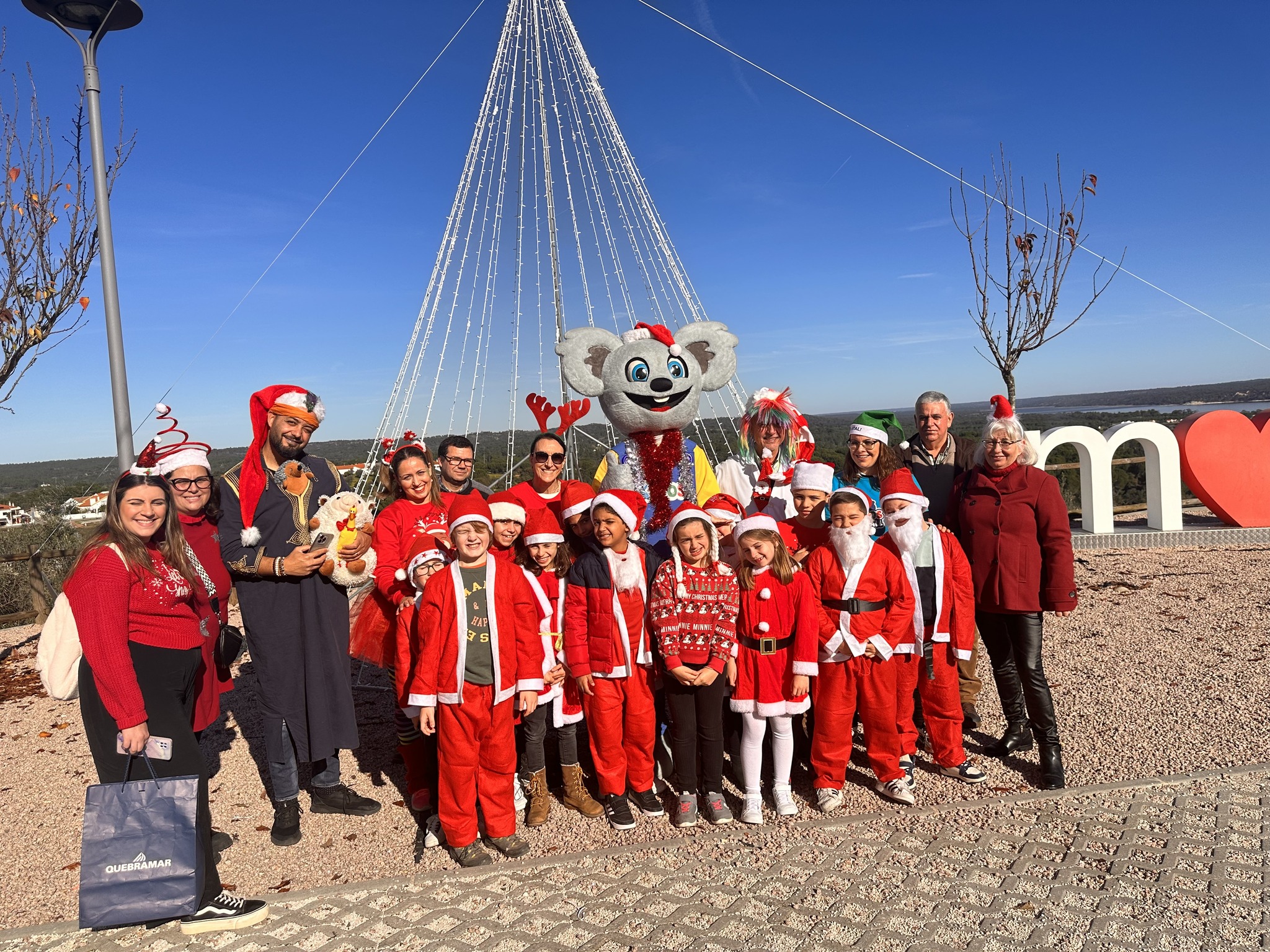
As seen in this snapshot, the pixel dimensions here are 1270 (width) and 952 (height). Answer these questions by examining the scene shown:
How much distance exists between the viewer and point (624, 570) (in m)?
3.54

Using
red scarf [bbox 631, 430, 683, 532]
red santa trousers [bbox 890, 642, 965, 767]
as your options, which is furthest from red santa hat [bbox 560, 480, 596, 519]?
red santa trousers [bbox 890, 642, 965, 767]

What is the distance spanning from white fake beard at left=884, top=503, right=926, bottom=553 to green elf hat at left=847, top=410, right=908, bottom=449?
65 centimetres

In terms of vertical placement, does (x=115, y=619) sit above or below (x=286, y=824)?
above

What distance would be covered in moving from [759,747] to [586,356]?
2.54m

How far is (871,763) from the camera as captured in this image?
3695 millimetres

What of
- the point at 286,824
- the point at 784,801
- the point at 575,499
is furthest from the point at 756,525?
the point at 286,824

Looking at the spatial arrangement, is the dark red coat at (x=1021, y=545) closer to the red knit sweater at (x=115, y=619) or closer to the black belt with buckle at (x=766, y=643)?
the black belt with buckle at (x=766, y=643)

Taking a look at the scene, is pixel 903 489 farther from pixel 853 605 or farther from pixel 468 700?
pixel 468 700

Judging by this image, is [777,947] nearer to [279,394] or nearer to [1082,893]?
[1082,893]

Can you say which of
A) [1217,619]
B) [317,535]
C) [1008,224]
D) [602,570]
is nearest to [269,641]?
[317,535]

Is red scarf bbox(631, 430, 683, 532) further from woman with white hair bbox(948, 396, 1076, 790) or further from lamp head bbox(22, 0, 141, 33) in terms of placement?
lamp head bbox(22, 0, 141, 33)

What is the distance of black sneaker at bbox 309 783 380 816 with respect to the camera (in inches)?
150

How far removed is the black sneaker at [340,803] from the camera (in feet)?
12.5

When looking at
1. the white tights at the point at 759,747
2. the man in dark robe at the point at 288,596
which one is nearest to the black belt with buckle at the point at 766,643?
the white tights at the point at 759,747
